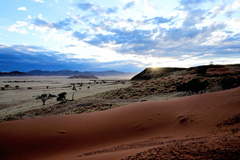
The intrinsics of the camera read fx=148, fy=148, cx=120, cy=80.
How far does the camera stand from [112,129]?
7.75m

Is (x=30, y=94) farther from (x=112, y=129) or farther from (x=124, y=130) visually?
(x=124, y=130)

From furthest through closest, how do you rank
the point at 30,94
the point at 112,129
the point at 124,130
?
the point at 30,94 → the point at 112,129 → the point at 124,130

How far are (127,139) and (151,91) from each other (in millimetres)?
14537

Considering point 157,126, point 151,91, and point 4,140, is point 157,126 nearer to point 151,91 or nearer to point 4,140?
point 4,140

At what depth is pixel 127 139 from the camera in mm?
6789

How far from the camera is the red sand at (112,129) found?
5844 mm

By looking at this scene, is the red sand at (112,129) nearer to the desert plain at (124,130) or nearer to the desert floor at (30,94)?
the desert plain at (124,130)

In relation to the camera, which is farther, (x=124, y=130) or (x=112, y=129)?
(x=112, y=129)

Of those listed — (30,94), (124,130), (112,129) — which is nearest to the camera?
(124,130)

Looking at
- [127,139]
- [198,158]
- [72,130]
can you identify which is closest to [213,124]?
[127,139]

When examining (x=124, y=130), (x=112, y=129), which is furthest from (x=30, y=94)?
(x=124, y=130)

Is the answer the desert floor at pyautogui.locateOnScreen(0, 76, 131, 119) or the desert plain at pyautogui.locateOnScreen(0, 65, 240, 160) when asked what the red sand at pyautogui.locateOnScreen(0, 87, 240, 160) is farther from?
the desert floor at pyautogui.locateOnScreen(0, 76, 131, 119)

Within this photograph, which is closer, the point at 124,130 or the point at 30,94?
the point at 124,130

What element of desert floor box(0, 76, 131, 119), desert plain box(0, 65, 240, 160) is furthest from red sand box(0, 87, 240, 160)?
desert floor box(0, 76, 131, 119)
